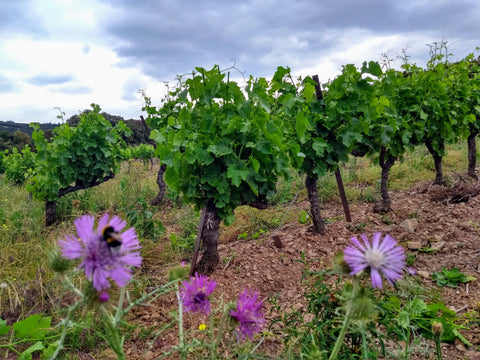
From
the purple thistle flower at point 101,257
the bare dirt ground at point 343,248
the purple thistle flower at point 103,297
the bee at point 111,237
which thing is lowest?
the bare dirt ground at point 343,248

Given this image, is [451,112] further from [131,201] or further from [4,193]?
[4,193]

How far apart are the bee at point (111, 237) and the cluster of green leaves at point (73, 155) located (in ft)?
20.7

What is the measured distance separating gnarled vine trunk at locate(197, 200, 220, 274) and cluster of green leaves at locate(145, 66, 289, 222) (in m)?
0.27

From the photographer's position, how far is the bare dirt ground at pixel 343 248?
244cm

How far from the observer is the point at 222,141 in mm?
2893

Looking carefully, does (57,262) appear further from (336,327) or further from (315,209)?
(315,209)

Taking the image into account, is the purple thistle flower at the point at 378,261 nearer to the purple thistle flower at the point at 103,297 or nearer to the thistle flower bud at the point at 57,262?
the purple thistle flower at the point at 103,297

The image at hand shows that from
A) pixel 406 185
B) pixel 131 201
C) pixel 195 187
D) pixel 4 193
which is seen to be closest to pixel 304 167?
pixel 195 187

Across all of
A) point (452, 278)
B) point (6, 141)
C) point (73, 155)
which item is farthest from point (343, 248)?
point (6, 141)

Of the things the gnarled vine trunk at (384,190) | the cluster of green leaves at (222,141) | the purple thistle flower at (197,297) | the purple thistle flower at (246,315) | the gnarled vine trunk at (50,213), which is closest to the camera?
the purple thistle flower at (246,315)

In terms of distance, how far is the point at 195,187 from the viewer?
10.4ft

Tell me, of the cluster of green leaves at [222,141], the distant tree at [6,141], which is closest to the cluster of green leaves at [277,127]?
the cluster of green leaves at [222,141]

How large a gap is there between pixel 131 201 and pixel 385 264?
7.18 m

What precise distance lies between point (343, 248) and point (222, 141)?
220 cm
